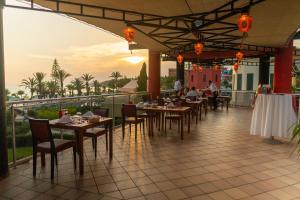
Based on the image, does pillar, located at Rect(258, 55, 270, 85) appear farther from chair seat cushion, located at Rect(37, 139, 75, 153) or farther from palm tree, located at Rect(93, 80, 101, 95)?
palm tree, located at Rect(93, 80, 101, 95)

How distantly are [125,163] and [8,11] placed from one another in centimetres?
→ 308

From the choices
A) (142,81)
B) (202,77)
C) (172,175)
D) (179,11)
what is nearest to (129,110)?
(179,11)

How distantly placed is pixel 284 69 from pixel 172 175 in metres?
10.6

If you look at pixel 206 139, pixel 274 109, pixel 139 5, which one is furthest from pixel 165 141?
pixel 139 5

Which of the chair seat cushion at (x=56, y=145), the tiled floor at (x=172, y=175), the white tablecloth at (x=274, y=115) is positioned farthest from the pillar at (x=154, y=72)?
the chair seat cushion at (x=56, y=145)

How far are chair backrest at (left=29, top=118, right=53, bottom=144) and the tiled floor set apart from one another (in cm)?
60

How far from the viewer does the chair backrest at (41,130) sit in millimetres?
3596

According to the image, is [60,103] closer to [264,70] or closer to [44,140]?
[44,140]

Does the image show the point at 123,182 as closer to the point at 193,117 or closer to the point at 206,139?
the point at 206,139

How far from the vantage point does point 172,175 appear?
387cm

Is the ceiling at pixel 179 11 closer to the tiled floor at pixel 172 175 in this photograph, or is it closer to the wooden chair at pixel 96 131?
the wooden chair at pixel 96 131

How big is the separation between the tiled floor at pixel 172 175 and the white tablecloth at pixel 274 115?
342mm

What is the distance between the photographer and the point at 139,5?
17.5 feet

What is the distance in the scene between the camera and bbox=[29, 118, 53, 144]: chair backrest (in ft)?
11.8
